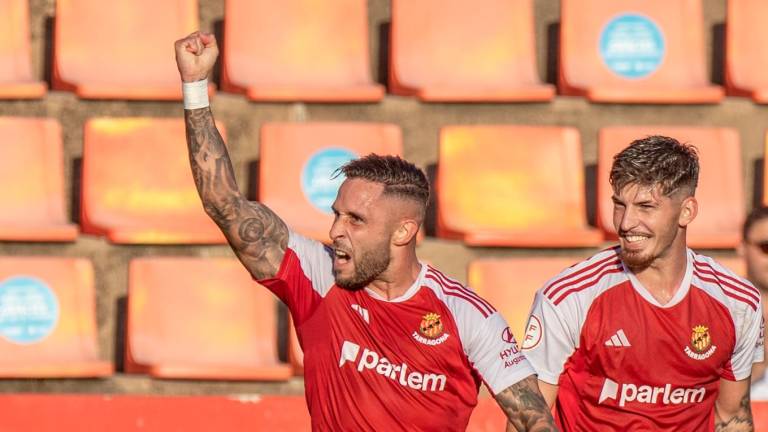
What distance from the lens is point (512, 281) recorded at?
7.38 m

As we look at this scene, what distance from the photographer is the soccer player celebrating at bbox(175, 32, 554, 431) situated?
4781 mm

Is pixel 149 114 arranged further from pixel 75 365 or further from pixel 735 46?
pixel 735 46

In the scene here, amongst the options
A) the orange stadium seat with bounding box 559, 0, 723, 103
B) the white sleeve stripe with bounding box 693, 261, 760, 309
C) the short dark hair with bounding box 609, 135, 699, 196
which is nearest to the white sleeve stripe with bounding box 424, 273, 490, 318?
A: the short dark hair with bounding box 609, 135, 699, 196

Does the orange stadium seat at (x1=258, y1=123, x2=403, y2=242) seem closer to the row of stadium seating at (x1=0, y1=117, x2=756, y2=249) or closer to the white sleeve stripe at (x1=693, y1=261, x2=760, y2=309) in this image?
the row of stadium seating at (x1=0, y1=117, x2=756, y2=249)

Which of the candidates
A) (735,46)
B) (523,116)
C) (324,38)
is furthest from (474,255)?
(735,46)

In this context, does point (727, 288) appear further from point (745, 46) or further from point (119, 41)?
point (119, 41)

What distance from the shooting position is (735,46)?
841 cm

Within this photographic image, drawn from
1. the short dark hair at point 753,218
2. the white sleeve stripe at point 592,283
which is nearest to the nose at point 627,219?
the white sleeve stripe at point 592,283

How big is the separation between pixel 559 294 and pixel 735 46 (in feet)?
12.8

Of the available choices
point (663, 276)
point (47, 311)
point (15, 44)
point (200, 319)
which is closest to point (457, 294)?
point (663, 276)

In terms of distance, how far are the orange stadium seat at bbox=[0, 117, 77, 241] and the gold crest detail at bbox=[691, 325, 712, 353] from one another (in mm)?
3761

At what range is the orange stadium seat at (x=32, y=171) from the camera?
755 cm

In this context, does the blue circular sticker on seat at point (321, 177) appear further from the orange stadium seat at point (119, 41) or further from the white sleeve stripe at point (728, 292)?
the white sleeve stripe at point (728, 292)

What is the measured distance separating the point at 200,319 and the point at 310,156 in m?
1.11
